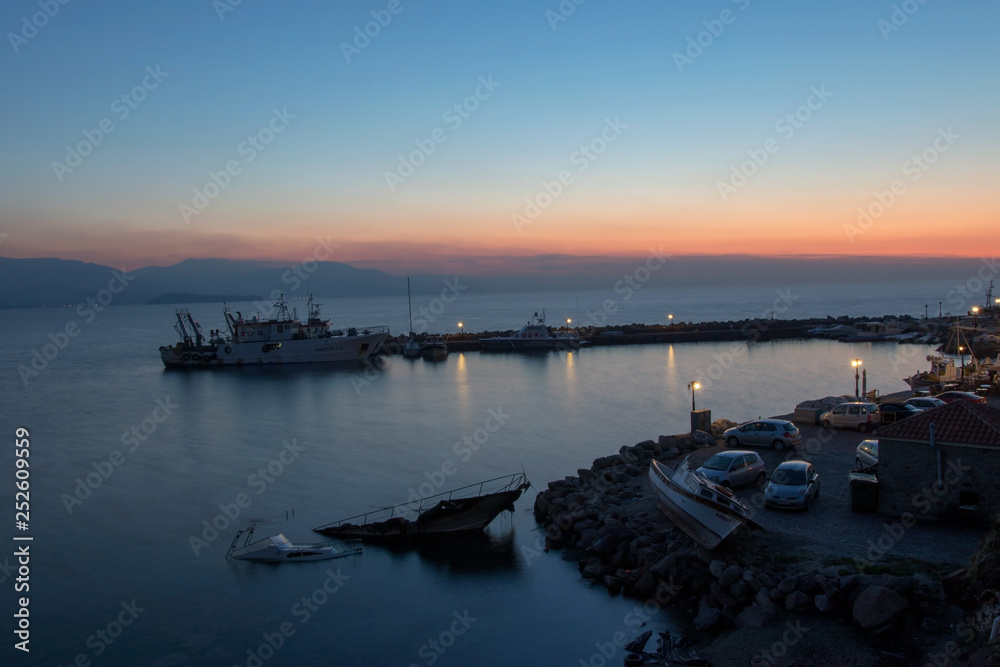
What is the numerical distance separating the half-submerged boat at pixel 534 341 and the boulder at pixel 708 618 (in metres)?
47.9

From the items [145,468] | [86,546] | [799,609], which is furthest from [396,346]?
[799,609]

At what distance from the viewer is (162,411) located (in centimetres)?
3353

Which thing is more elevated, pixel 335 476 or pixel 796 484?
pixel 796 484

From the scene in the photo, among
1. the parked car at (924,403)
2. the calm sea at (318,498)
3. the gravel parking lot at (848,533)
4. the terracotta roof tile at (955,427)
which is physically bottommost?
the calm sea at (318,498)

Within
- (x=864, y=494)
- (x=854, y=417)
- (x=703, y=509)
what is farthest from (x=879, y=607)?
(x=854, y=417)

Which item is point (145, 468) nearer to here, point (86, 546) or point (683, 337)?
point (86, 546)

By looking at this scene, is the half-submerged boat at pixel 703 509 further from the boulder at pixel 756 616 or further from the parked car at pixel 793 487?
the boulder at pixel 756 616

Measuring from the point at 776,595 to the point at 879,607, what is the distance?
119 centimetres

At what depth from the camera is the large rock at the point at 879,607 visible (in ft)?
26.4

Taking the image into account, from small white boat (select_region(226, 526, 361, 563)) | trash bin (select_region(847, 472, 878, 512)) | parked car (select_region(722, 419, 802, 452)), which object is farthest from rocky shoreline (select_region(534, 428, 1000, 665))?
small white boat (select_region(226, 526, 361, 563))

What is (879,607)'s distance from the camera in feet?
26.7

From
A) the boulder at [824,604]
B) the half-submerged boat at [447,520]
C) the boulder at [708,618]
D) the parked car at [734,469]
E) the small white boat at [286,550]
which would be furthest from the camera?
the half-submerged boat at [447,520]

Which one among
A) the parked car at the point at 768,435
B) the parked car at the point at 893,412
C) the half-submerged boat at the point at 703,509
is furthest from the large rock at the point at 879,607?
the parked car at the point at 893,412

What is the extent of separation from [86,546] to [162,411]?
20.0 meters
